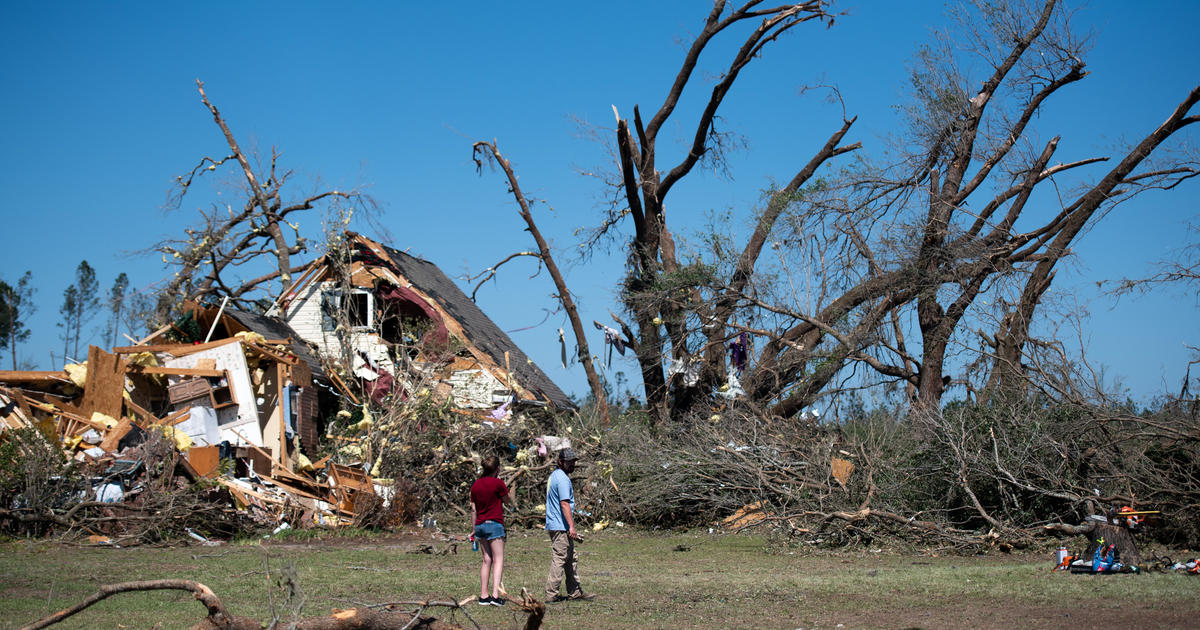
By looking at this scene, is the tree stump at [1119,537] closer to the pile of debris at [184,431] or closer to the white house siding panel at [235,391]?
the pile of debris at [184,431]

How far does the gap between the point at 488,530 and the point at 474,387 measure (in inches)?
465

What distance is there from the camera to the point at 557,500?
25.8ft

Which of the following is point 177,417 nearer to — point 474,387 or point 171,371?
point 171,371

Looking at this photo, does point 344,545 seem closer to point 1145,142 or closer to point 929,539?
point 929,539

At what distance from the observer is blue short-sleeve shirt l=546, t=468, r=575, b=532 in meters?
7.75

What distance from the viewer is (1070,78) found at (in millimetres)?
16250

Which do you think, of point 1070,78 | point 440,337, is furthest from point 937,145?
point 440,337

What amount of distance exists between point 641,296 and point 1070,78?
8.83 metres

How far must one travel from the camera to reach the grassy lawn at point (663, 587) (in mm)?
6711

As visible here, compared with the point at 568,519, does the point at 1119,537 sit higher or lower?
lower

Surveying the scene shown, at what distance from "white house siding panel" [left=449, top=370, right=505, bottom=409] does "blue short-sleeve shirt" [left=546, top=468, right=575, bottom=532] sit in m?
9.96

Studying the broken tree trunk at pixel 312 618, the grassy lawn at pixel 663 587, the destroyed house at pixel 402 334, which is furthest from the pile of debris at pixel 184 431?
the broken tree trunk at pixel 312 618

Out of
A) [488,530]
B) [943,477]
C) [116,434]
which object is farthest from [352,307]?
[488,530]

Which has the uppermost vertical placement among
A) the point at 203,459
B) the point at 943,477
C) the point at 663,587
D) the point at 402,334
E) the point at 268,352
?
the point at 402,334
